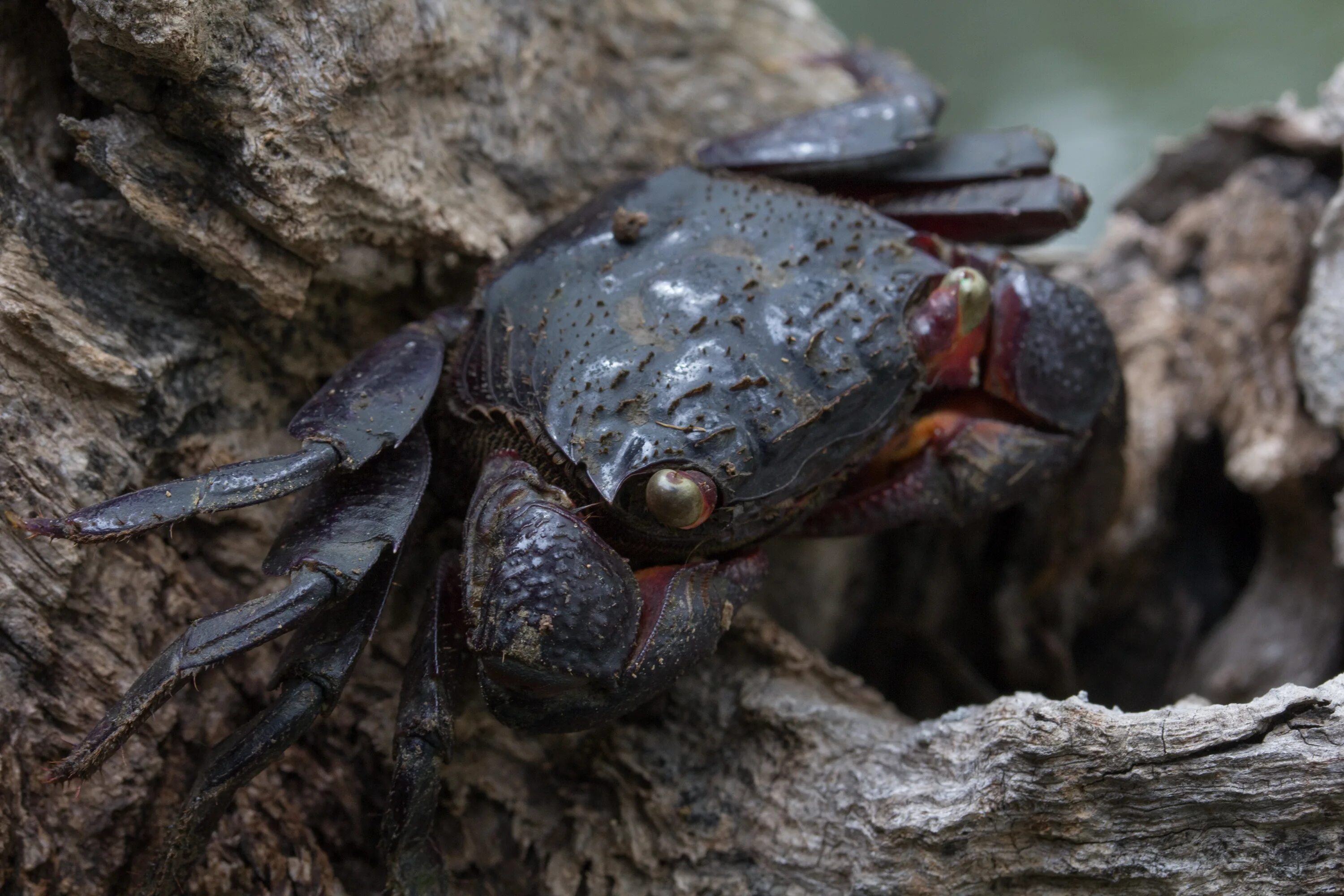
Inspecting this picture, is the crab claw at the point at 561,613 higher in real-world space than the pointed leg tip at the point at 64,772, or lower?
higher

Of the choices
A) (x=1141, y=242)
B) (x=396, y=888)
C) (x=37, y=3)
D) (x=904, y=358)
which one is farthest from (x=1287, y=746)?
(x=37, y=3)

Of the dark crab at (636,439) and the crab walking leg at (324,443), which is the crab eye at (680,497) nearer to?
the dark crab at (636,439)

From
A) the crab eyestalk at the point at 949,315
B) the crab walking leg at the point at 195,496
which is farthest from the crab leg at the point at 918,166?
the crab walking leg at the point at 195,496

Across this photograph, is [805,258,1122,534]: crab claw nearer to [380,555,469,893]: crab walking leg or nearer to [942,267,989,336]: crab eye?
[942,267,989,336]: crab eye

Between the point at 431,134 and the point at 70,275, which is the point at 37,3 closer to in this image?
the point at 70,275

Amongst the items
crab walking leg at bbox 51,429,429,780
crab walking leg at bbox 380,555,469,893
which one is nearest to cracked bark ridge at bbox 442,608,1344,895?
crab walking leg at bbox 380,555,469,893

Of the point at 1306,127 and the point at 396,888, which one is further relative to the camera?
the point at 1306,127

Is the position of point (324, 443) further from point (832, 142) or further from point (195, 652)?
point (832, 142)
